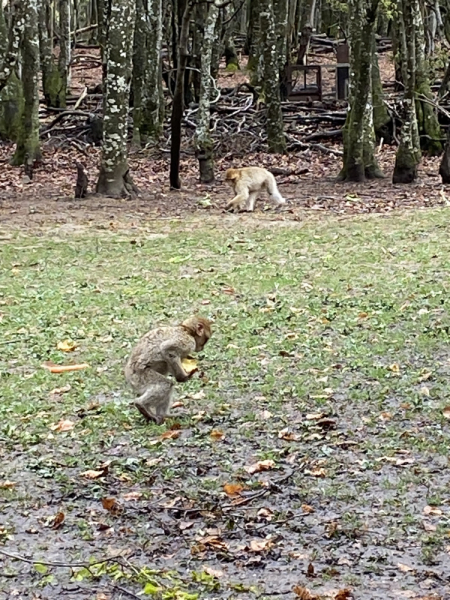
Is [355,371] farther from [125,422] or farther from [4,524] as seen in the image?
[4,524]

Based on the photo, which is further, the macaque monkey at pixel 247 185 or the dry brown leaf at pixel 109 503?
the macaque monkey at pixel 247 185

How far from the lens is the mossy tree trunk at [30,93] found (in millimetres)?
19984

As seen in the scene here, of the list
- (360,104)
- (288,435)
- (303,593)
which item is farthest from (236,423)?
(360,104)

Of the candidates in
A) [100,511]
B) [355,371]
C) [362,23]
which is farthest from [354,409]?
[362,23]

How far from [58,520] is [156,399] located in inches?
Answer: 58.7

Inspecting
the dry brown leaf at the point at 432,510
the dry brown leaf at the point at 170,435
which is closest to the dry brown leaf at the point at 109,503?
the dry brown leaf at the point at 170,435

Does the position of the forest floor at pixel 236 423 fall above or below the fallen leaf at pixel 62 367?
above

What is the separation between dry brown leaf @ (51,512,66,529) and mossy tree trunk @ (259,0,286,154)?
1756 cm

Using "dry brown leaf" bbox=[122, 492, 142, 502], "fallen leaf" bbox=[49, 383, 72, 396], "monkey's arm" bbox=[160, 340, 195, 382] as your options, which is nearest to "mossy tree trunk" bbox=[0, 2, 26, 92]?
"fallen leaf" bbox=[49, 383, 72, 396]

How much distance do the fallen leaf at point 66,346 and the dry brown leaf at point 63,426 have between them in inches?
77.0

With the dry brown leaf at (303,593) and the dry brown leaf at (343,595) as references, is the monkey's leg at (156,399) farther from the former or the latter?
the dry brown leaf at (343,595)

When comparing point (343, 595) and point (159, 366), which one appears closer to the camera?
point (343, 595)

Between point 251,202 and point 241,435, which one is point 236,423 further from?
point 251,202

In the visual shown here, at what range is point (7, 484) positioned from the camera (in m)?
6.02
